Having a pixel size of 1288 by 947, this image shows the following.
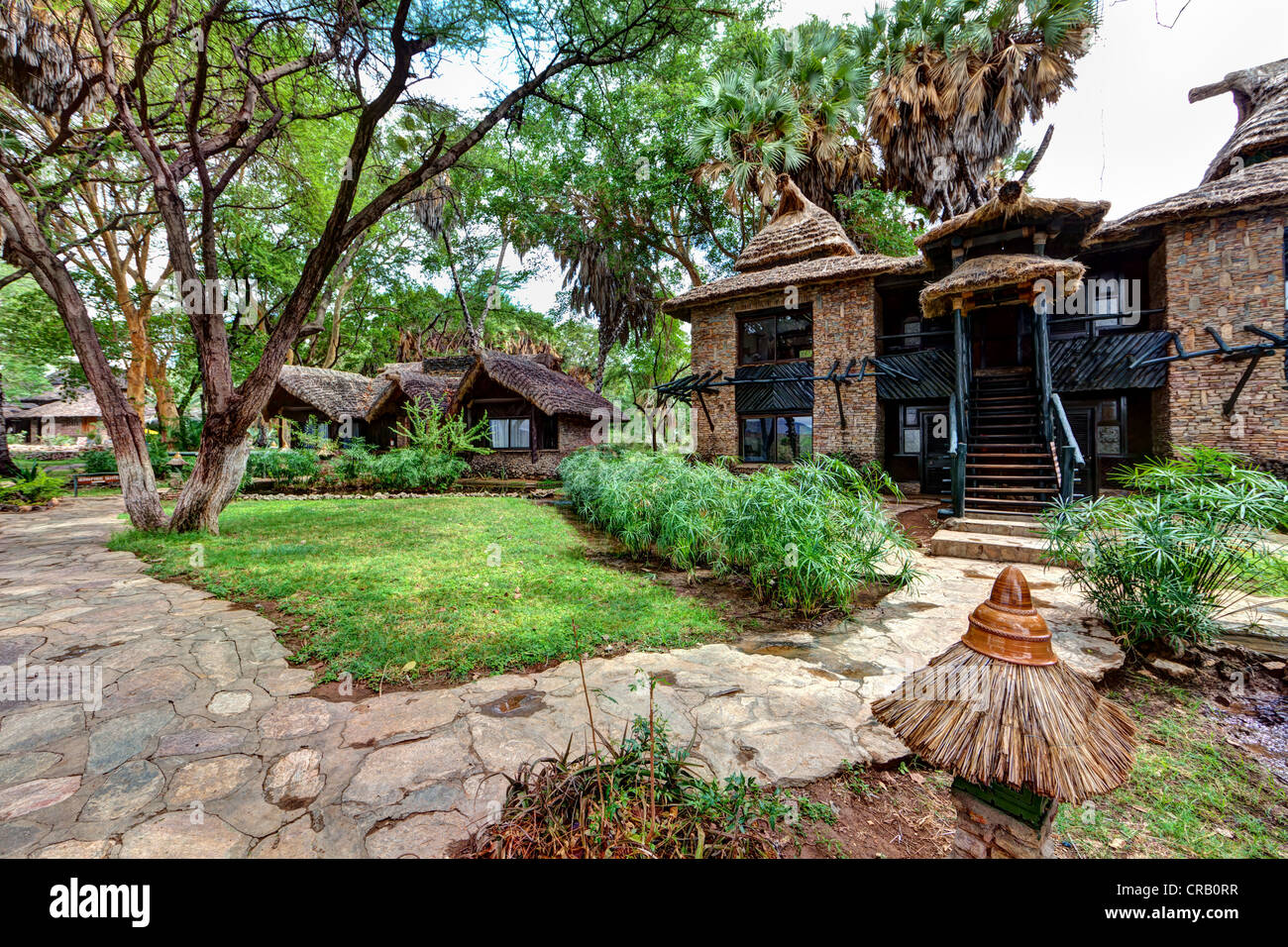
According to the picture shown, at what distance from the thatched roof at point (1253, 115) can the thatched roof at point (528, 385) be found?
16247mm

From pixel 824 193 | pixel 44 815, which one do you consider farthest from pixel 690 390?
pixel 44 815

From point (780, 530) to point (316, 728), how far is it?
353 centimetres

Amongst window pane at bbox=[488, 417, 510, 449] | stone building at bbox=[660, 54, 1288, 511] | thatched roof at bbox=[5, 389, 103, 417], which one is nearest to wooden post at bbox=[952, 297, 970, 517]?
stone building at bbox=[660, 54, 1288, 511]

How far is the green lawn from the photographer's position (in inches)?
134

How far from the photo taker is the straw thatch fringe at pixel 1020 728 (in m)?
1.10

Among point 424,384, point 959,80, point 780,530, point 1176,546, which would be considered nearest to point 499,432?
point 424,384

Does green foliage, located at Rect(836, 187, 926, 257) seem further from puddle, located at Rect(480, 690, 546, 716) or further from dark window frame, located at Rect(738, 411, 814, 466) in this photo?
puddle, located at Rect(480, 690, 546, 716)

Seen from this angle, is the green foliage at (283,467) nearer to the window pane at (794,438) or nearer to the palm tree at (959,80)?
the window pane at (794,438)

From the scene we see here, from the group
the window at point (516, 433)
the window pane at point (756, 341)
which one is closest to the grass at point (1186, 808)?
the window pane at point (756, 341)

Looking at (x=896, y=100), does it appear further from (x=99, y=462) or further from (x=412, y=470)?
(x=99, y=462)

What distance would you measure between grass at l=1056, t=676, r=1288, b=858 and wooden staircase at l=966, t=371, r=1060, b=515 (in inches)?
225

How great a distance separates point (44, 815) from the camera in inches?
70.9

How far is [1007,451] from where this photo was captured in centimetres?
923
